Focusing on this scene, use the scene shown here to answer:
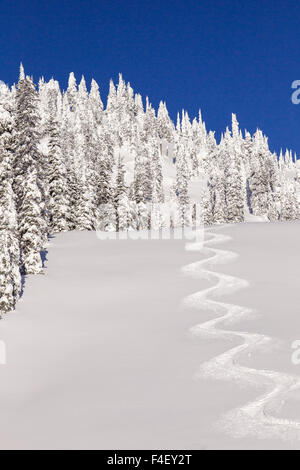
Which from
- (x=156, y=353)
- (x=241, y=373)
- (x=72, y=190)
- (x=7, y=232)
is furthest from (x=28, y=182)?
(x=72, y=190)

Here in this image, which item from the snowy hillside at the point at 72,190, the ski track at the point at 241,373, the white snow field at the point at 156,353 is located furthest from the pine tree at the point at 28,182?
the ski track at the point at 241,373

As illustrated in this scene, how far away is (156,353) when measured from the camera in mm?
22766

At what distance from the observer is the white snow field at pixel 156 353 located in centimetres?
1526

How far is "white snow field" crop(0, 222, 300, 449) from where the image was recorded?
15.3 metres

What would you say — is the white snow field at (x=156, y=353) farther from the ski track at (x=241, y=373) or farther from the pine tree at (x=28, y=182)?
the pine tree at (x=28, y=182)

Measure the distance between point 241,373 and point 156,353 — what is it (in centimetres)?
466

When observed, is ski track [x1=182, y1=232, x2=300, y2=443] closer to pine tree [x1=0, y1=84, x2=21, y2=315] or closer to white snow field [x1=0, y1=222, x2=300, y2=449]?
white snow field [x1=0, y1=222, x2=300, y2=449]

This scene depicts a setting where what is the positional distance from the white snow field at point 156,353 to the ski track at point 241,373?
1.8 inches

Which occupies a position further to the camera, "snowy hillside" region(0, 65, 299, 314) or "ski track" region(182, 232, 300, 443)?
"snowy hillside" region(0, 65, 299, 314)

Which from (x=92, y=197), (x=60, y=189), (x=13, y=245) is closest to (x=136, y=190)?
(x=92, y=197)

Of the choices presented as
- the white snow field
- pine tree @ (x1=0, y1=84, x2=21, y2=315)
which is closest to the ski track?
the white snow field

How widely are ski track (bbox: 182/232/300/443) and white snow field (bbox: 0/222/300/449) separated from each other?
47mm

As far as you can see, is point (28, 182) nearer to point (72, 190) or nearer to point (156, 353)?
point (156, 353)
